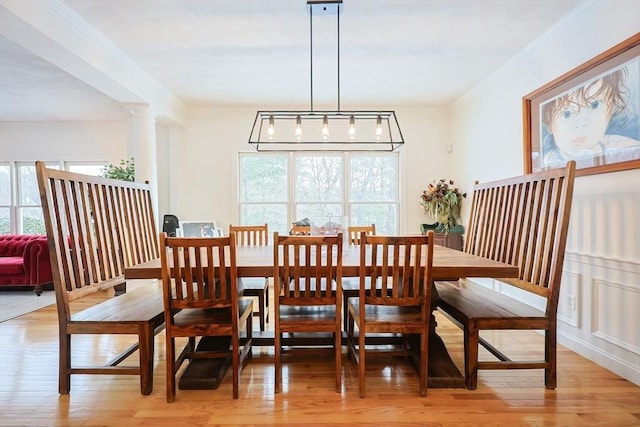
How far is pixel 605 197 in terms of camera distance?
2500mm

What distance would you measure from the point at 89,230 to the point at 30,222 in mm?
5254

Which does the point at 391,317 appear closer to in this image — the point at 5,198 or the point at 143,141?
the point at 143,141

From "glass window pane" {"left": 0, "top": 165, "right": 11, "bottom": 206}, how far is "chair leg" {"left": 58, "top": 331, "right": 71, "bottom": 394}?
227 inches

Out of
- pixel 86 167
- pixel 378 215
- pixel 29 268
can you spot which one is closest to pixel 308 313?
pixel 378 215

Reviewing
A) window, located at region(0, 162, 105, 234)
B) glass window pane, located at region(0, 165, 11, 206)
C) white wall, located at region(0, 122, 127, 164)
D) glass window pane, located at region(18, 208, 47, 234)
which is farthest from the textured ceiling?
glass window pane, located at region(18, 208, 47, 234)

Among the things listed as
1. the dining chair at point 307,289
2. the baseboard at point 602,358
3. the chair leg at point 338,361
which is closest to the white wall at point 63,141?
the dining chair at point 307,289

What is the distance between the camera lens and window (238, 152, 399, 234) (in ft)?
17.7

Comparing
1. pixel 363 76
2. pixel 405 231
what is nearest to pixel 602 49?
pixel 363 76

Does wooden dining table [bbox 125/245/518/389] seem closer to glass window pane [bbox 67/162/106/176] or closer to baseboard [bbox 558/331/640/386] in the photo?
baseboard [bbox 558/331/640/386]

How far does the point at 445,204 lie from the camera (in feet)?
16.3

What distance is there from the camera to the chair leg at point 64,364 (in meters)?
2.08

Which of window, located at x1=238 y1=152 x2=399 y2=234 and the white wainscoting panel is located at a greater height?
window, located at x1=238 y1=152 x2=399 y2=234

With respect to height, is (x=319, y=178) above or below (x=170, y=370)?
above

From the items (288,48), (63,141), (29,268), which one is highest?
(288,48)
